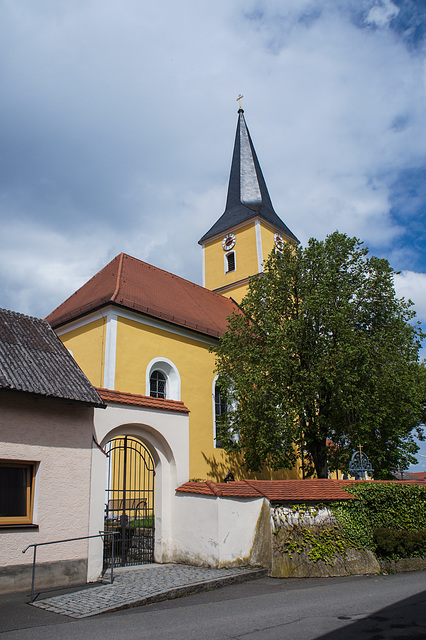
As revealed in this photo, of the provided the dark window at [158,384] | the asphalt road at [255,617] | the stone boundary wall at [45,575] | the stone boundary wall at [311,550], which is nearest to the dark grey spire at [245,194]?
the dark window at [158,384]

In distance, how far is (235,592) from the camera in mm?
8273

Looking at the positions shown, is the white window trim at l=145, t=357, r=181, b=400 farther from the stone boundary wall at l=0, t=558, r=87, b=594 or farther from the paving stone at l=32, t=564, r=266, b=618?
the stone boundary wall at l=0, t=558, r=87, b=594

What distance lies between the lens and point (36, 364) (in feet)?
31.4

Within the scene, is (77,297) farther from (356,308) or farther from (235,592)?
(235,592)

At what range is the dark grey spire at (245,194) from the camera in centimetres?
2884

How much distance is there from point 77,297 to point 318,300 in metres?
9.50

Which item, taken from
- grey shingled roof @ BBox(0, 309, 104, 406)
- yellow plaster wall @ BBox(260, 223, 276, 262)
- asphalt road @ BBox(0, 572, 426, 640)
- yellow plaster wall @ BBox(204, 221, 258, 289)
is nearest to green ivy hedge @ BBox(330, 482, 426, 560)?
asphalt road @ BBox(0, 572, 426, 640)

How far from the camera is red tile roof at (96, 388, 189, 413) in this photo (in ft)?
33.9

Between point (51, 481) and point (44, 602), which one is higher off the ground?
point (51, 481)

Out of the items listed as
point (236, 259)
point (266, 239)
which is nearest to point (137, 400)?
point (236, 259)

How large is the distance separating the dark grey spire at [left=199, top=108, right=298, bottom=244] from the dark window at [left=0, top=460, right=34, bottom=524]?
70.2ft

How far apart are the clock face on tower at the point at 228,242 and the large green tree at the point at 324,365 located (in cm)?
1160

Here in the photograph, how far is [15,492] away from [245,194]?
24.8 metres

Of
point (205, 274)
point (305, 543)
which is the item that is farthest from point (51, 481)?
point (205, 274)
